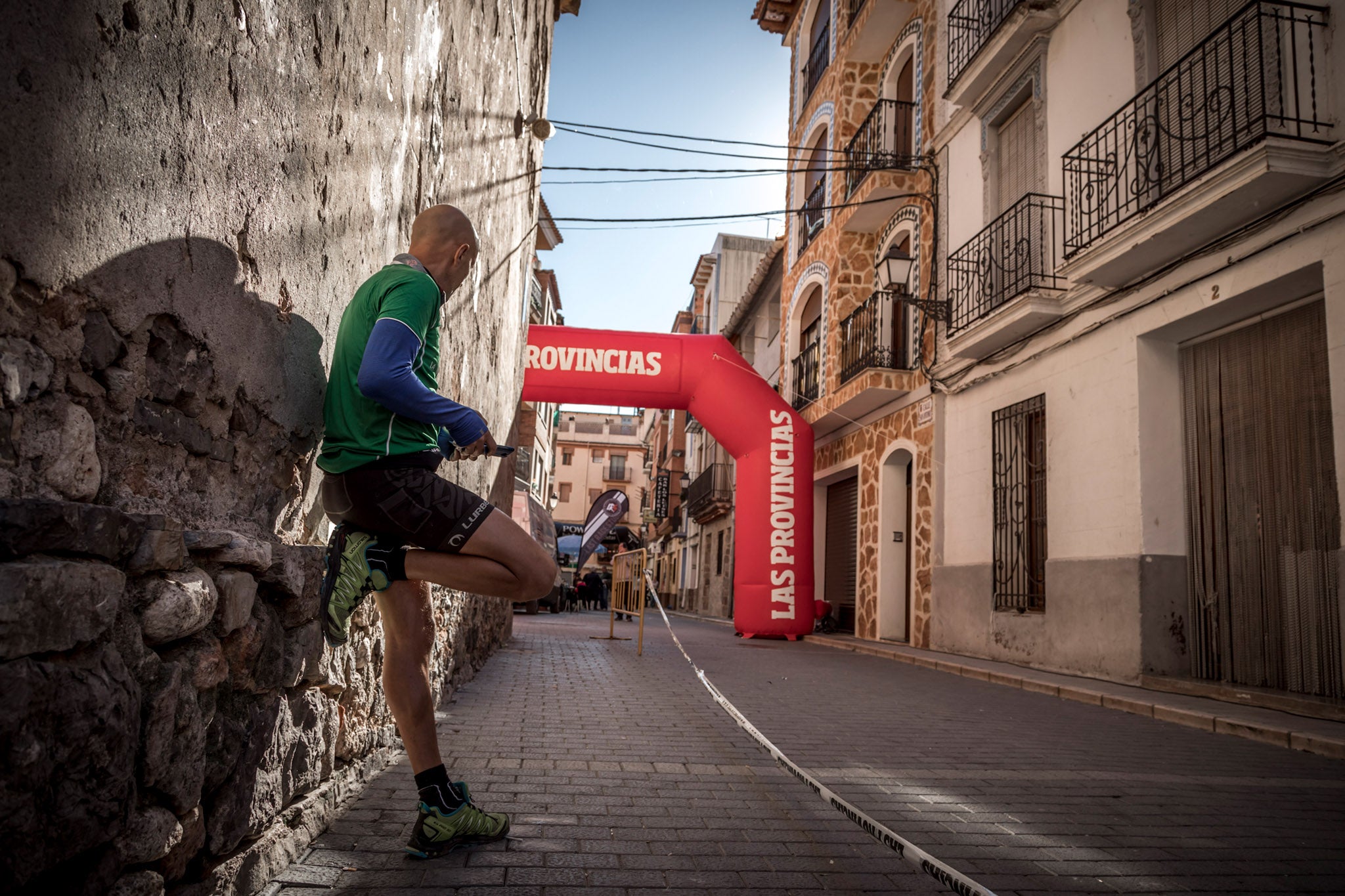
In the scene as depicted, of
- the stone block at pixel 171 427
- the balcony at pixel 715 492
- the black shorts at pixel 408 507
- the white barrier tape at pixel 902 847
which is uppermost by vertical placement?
the balcony at pixel 715 492

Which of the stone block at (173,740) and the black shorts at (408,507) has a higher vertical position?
the black shorts at (408,507)

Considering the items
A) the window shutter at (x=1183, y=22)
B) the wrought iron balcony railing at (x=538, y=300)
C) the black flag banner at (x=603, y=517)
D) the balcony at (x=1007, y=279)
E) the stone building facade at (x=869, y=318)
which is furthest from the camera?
the wrought iron balcony railing at (x=538, y=300)

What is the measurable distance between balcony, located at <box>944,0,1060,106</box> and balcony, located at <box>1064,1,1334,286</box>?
74.9 inches

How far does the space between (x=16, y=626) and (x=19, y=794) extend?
254 mm

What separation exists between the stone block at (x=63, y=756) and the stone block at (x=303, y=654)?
740 mm

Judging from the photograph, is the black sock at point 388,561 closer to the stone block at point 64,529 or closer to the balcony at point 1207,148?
the stone block at point 64,529

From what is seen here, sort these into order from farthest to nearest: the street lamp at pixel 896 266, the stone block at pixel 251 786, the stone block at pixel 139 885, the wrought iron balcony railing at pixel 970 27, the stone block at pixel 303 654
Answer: the street lamp at pixel 896 266 < the wrought iron balcony railing at pixel 970 27 < the stone block at pixel 303 654 < the stone block at pixel 251 786 < the stone block at pixel 139 885

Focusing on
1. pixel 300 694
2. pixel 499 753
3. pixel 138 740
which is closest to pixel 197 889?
pixel 138 740

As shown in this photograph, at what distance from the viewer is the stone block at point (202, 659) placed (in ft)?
5.93

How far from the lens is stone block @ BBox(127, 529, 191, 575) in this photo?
164 centimetres

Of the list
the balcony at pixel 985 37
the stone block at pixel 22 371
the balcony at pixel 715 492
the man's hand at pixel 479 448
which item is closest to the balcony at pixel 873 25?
the balcony at pixel 985 37

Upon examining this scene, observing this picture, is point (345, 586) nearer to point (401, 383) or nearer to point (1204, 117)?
point (401, 383)

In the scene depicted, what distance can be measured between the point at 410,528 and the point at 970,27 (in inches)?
482

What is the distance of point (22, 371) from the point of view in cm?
145
